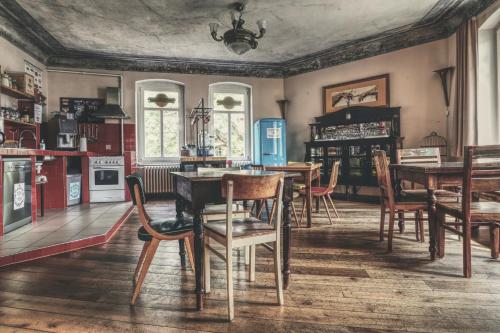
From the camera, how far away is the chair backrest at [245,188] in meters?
1.73

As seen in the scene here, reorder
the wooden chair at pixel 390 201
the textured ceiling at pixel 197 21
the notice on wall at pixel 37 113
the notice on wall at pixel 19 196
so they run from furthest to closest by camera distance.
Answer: the notice on wall at pixel 37 113, the textured ceiling at pixel 197 21, the notice on wall at pixel 19 196, the wooden chair at pixel 390 201

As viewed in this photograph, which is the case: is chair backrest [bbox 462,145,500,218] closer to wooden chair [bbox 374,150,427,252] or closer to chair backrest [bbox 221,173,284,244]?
wooden chair [bbox 374,150,427,252]

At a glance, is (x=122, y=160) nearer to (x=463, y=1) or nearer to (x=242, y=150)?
(x=242, y=150)

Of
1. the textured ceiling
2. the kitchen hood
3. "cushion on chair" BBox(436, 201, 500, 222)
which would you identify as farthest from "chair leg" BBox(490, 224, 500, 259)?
the kitchen hood

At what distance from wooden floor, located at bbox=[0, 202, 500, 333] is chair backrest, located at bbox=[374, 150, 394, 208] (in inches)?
20.1

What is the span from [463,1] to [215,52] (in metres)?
4.65

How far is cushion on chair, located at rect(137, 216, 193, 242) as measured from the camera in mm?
2047

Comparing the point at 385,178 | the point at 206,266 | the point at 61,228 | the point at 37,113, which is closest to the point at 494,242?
the point at 385,178

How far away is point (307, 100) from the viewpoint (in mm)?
7508

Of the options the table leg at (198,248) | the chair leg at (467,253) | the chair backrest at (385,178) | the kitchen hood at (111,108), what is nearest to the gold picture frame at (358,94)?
the chair backrest at (385,178)

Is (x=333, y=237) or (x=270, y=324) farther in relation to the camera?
(x=333, y=237)

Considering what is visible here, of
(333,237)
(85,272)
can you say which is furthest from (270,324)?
(333,237)

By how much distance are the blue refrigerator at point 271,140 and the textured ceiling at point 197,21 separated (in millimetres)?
1697

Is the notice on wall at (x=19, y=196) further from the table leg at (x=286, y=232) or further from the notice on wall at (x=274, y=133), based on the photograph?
the notice on wall at (x=274, y=133)
